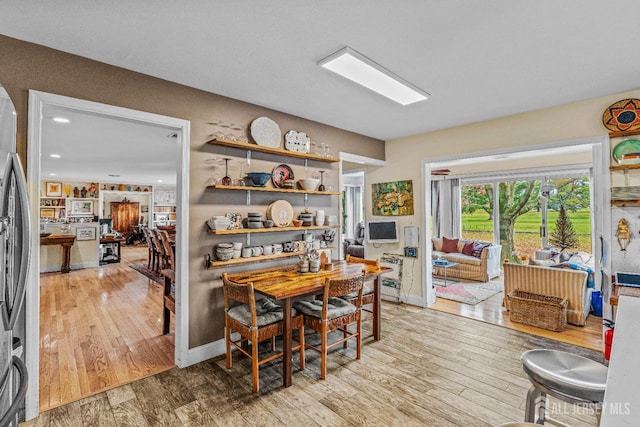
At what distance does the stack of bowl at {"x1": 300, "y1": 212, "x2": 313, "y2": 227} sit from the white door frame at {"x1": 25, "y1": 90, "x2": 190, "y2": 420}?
133 cm

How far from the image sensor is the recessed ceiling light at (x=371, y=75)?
7.32 ft

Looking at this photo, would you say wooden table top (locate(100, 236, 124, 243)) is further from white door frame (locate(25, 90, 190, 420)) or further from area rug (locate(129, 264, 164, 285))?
white door frame (locate(25, 90, 190, 420))

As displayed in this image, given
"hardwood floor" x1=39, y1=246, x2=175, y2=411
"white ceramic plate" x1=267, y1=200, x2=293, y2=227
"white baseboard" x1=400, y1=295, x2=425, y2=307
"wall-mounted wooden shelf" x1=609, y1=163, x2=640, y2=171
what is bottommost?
"hardwood floor" x1=39, y1=246, x2=175, y2=411

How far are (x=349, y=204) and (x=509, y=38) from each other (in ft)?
26.7

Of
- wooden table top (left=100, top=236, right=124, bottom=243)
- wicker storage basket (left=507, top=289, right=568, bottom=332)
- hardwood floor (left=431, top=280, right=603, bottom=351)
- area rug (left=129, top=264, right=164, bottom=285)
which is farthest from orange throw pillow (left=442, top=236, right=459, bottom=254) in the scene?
wooden table top (left=100, top=236, right=124, bottom=243)

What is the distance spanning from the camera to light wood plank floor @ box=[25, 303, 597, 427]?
205 cm

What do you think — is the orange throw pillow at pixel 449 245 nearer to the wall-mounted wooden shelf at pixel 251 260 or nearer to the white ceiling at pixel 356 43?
the white ceiling at pixel 356 43

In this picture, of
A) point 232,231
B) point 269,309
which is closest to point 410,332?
point 269,309

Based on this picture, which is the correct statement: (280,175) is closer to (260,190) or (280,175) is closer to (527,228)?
(260,190)

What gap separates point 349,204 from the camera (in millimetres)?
10094

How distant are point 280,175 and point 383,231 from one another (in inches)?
85.8

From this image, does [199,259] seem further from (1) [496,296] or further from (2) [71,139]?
(1) [496,296]

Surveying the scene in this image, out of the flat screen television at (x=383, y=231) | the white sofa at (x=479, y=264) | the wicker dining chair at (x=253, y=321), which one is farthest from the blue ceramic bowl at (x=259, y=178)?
the white sofa at (x=479, y=264)

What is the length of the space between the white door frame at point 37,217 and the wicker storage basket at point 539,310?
12.7 ft
